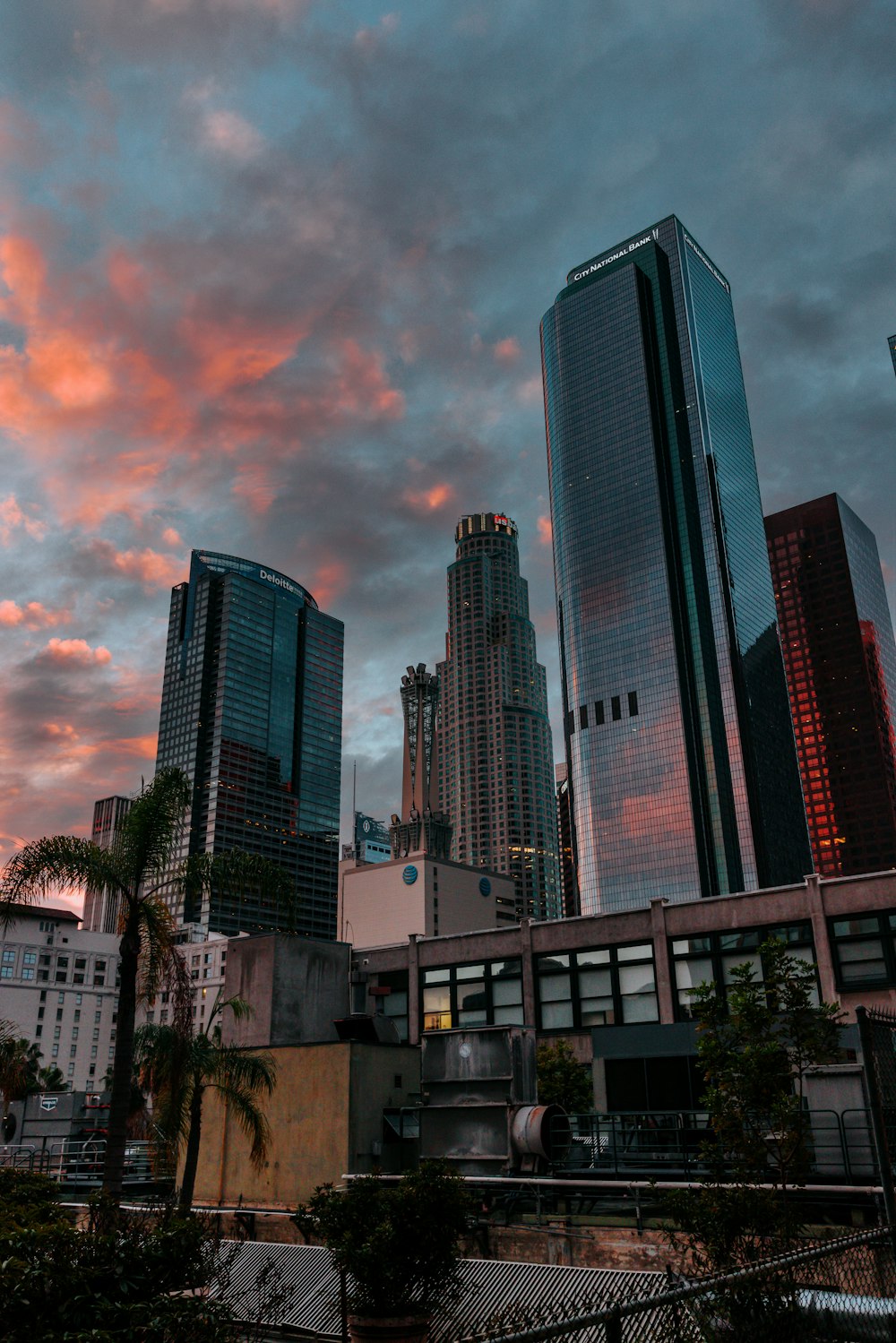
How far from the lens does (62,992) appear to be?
18062 cm

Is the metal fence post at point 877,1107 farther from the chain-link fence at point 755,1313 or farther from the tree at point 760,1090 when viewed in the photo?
the tree at point 760,1090

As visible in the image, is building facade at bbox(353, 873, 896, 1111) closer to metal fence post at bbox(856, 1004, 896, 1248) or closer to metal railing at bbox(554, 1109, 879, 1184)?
metal railing at bbox(554, 1109, 879, 1184)

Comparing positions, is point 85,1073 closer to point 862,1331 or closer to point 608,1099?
point 608,1099

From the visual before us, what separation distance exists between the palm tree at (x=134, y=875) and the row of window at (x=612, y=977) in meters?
27.1

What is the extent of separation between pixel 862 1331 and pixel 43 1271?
8625 mm

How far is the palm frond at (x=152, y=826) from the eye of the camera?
26.2m

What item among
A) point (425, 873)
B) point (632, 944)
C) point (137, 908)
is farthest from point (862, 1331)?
point (425, 873)

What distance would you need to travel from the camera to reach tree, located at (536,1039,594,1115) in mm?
44281

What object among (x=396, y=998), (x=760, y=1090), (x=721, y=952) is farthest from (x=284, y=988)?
(x=760, y=1090)

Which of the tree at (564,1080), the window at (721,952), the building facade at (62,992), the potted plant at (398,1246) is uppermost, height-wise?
the building facade at (62,992)

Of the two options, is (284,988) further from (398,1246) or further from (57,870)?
(398,1246)

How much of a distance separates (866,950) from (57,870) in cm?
3505

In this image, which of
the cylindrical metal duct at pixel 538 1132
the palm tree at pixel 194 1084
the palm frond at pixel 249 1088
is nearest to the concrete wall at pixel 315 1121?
the palm frond at pixel 249 1088

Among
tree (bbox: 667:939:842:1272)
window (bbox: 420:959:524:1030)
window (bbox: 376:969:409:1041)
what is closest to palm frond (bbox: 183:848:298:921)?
tree (bbox: 667:939:842:1272)
